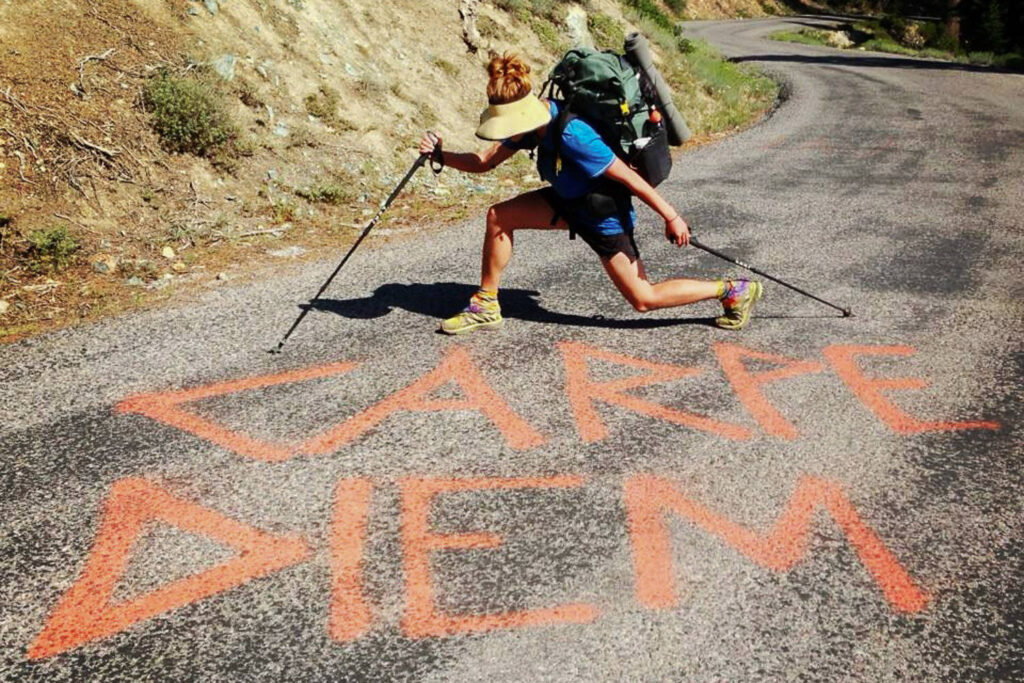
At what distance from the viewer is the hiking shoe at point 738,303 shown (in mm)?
5000

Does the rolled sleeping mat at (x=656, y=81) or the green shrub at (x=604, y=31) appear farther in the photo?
the green shrub at (x=604, y=31)

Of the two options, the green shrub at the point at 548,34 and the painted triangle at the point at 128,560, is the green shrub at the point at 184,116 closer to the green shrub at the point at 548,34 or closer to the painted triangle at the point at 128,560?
the painted triangle at the point at 128,560

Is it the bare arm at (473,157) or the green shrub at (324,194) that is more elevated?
the bare arm at (473,157)

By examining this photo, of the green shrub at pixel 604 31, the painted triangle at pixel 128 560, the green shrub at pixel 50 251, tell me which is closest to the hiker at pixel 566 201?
the painted triangle at pixel 128 560

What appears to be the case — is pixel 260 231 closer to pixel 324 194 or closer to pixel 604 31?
pixel 324 194

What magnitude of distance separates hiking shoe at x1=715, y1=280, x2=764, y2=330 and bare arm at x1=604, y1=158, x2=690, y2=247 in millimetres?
844

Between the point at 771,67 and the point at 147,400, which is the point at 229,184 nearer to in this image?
the point at 147,400

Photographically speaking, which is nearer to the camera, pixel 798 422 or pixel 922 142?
pixel 798 422

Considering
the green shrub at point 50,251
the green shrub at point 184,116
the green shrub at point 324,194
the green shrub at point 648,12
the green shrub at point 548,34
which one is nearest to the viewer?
the green shrub at point 50,251

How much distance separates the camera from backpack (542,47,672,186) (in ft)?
13.0

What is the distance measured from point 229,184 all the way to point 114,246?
148cm

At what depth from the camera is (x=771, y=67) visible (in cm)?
2330

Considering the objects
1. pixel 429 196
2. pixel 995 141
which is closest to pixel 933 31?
Answer: pixel 995 141

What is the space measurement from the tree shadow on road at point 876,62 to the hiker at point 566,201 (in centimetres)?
2183
